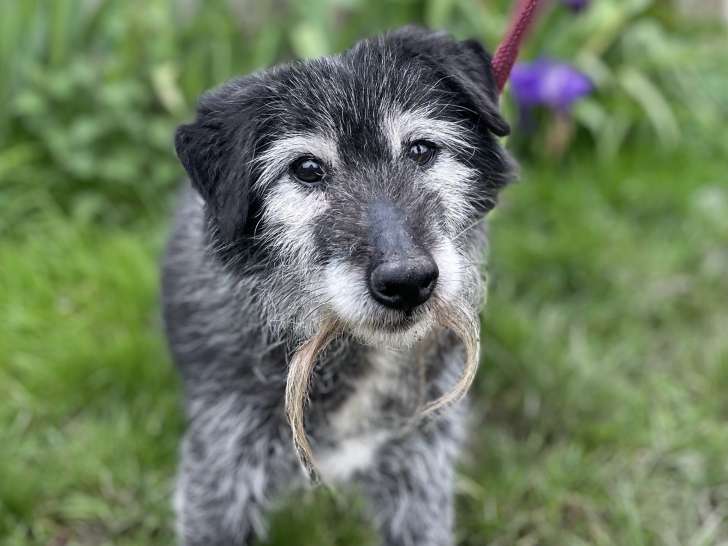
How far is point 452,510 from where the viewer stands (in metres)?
3.06

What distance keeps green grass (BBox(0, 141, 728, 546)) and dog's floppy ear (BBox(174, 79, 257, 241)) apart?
1.43m

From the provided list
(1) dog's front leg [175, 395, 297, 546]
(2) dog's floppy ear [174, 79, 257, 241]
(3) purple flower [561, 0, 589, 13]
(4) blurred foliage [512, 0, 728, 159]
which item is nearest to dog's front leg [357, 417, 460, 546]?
(1) dog's front leg [175, 395, 297, 546]

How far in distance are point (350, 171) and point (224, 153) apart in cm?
35

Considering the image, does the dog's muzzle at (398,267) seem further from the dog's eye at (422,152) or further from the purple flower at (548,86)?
the purple flower at (548,86)

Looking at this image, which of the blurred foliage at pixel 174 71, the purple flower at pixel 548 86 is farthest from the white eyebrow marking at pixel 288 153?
the purple flower at pixel 548 86

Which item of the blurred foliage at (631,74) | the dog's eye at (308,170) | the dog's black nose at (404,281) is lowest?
the blurred foliage at (631,74)

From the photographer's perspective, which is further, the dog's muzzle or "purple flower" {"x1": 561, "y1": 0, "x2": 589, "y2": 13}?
"purple flower" {"x1": 561, "y1": 0, "x2": 589, "y2": 13}

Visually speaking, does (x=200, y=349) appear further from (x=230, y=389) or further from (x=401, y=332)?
(x=401, y=332)

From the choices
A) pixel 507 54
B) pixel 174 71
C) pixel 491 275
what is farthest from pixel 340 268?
pixel 174 71

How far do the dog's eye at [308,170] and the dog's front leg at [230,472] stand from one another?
0.85 metres

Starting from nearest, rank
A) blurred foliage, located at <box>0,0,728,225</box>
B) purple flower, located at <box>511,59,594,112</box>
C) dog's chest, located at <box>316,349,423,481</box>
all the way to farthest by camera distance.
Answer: dog's chest, located at <box>316,349,423,481</box> → blurred foliage, located at <box>0,0,728,225</box> → purple flower, located at <box>511,59,594,112</box>

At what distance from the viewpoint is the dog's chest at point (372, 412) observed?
107 inches

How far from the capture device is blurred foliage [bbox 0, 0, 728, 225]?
15.1 feet

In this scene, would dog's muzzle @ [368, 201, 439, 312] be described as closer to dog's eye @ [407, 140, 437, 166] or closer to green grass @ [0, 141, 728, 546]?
dog's eye @ [407, 140, 437, 166]
